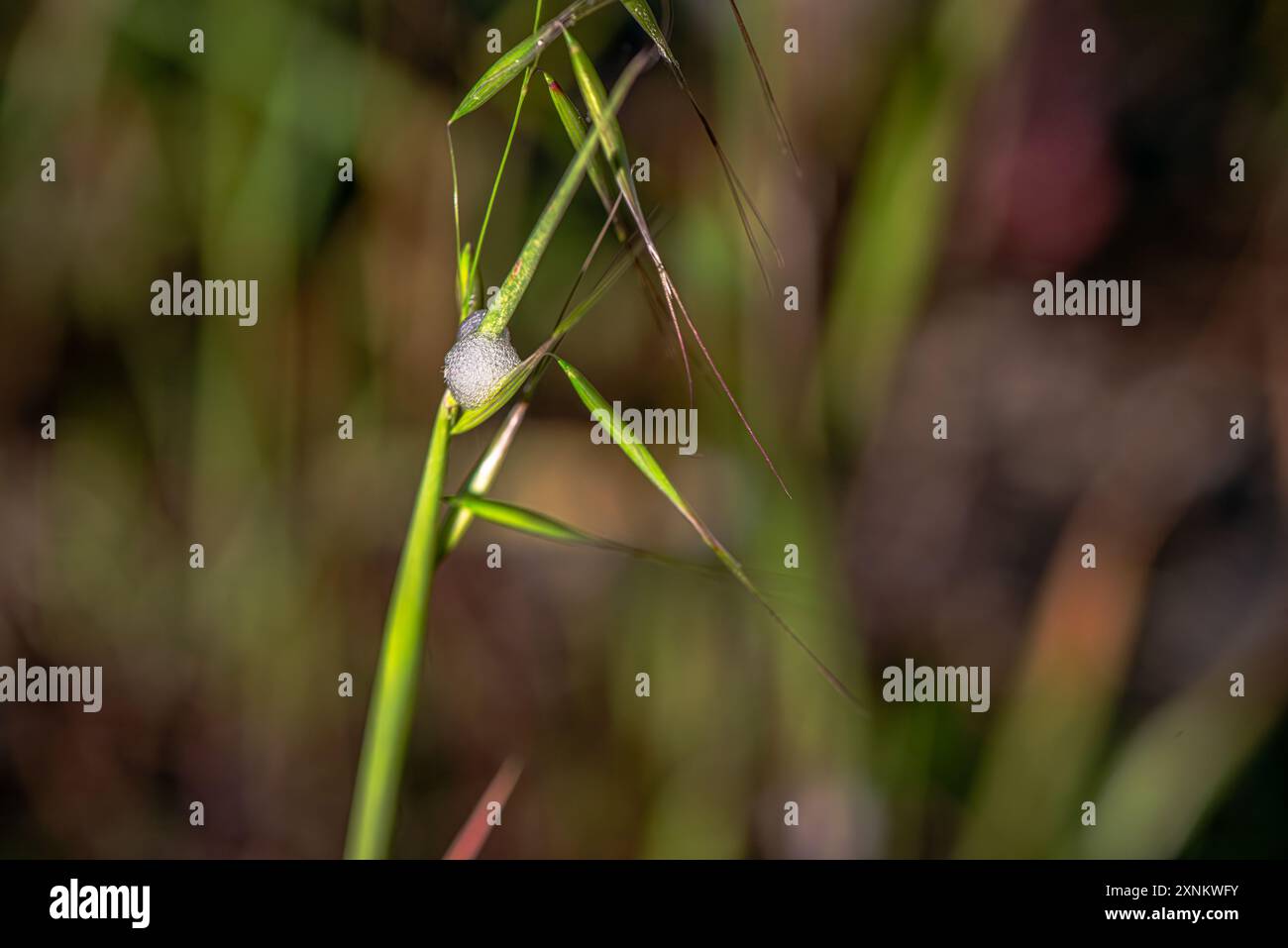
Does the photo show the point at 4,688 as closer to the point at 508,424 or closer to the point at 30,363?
the point at 30,363

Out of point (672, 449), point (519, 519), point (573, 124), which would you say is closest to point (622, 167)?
point (573, 124)

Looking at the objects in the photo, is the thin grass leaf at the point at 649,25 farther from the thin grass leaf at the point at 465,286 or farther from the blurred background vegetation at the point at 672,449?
the blurred background vegetation at the point at 672,449

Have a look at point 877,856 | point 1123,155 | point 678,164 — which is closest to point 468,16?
point 678,164

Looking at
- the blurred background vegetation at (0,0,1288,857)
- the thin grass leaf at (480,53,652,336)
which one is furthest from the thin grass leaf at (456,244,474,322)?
the blurred background vegetation at (0,0,1288,857)

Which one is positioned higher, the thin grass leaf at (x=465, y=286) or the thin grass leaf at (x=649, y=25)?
the thin grass leaf at (x=649, y=25)

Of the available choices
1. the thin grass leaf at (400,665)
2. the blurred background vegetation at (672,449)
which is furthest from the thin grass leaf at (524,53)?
the blurred background vegetation at (672,449)

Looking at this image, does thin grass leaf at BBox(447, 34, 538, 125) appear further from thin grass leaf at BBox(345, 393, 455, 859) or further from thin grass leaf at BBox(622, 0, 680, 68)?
thin grass leaf at BBox(345, 393, 455, 859)
